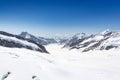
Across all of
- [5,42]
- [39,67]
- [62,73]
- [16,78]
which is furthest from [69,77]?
[5,42]

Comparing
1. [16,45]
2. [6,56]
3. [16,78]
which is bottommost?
[16,78]

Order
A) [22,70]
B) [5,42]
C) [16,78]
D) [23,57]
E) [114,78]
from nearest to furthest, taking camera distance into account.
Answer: [16,78] → [22,70] → [114,78] → [23,57] → [5,42]

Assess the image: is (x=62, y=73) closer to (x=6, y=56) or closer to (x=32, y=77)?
(x=32, y=77)

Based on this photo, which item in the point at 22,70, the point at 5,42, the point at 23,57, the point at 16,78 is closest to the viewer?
the point at 16,78

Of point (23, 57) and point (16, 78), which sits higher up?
point (23, 57)

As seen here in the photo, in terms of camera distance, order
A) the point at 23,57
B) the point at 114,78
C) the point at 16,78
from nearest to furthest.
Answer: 1. the point at 16,78
2. the point at 114,78
3. the point at 23,57

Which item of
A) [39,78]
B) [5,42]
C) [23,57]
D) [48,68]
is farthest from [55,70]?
[5,42]

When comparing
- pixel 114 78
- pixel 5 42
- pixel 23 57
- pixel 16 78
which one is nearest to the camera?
pixel 16 78

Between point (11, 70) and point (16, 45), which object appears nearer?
point (11, 70)

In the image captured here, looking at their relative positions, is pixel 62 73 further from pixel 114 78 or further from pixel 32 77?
pixel 114 78
